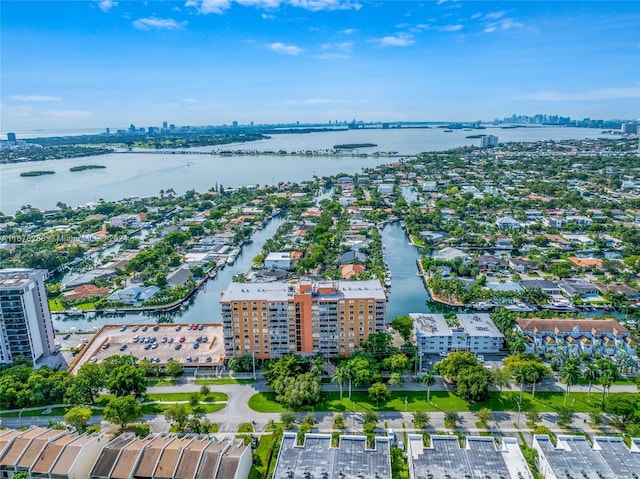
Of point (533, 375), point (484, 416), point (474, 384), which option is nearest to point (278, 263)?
point (474, 384)

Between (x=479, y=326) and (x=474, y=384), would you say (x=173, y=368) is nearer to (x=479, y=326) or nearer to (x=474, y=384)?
(x=474, y=384)

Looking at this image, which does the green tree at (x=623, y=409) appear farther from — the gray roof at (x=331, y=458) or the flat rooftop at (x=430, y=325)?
the gray roof at (x=331, y=458)

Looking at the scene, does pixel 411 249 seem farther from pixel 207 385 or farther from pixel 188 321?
pixel 207 385

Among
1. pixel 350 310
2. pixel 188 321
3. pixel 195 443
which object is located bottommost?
pixel 188 321

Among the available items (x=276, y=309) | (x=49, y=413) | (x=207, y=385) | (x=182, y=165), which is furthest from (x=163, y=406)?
(x=182, y=165)

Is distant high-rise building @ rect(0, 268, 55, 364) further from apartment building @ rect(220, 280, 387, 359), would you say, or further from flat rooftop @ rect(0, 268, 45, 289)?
apartment building @ rect(220, 280, 387, 359)

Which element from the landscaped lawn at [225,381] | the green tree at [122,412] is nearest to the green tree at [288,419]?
the landscaped lawn at [225,381]
